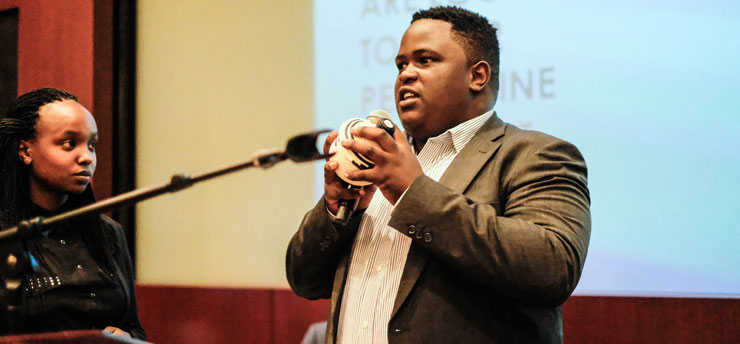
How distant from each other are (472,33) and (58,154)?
4.41 feet

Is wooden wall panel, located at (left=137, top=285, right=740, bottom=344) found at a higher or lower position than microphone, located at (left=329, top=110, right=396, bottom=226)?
lower

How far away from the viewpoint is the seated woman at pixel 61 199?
207 centimetres

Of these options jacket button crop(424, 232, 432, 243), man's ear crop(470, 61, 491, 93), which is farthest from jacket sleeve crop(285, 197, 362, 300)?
man's ear crop(470, 61, 491, 93)

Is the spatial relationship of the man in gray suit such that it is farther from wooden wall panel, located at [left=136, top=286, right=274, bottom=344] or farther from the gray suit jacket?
wooden wall panel, located at [left=136, top=286, right=274, bottom=344]

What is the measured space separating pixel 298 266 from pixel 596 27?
5.55ft

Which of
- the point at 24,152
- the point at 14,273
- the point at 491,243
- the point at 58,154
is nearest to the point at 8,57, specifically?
the point at 24,152

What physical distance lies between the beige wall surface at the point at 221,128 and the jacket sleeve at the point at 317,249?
1.66 m

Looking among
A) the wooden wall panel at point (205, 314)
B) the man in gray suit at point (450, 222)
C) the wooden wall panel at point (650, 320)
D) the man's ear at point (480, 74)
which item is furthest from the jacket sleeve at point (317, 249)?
the wooden wall panel at point (205, 314)

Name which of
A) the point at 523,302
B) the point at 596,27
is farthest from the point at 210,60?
the point at 523,302

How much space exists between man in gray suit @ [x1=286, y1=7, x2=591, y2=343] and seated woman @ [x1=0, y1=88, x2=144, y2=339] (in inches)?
27.3

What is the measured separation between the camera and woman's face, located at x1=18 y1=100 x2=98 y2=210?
2.12 m

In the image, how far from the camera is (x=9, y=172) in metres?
2.14

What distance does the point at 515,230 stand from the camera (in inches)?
59.5

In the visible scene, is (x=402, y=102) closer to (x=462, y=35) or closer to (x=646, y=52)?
(x=462, y=35)
